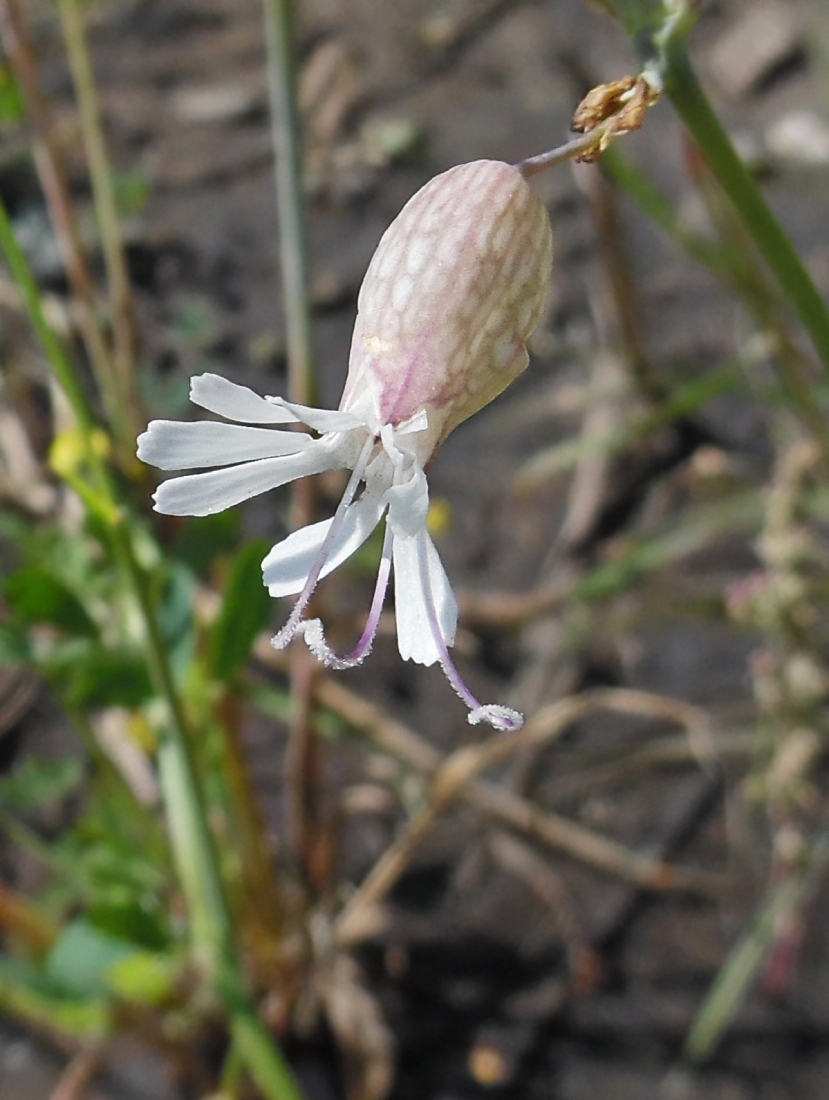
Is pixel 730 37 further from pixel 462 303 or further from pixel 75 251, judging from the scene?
pixel 462 303

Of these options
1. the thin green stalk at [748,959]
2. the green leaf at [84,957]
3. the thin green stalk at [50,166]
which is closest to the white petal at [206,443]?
the thin green stalk at [50,166]

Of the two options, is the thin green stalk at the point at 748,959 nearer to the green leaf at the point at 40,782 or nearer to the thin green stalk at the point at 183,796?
the thin green stalk at the point at 183,796

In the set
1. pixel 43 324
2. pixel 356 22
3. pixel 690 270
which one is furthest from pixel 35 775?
pixel 356 22

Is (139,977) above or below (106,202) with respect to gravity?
below

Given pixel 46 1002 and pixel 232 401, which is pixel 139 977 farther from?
pixel 232 401

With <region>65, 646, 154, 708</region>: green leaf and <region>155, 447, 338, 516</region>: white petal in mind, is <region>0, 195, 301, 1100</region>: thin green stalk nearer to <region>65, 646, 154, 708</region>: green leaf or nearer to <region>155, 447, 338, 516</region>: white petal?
<region>65, 646, 154, 708</region>: green leaf

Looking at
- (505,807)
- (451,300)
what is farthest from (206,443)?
(505,807)

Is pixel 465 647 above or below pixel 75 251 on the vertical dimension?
below
